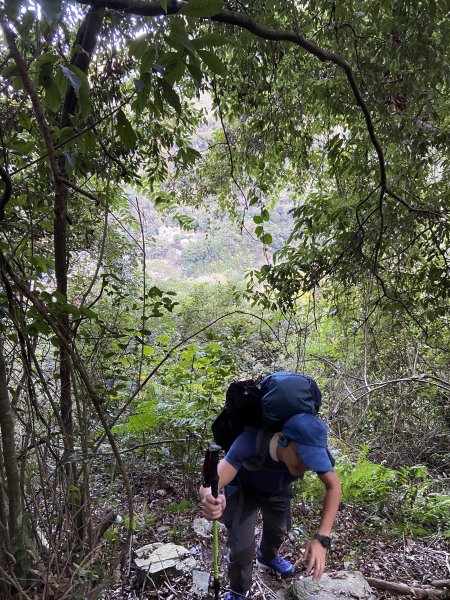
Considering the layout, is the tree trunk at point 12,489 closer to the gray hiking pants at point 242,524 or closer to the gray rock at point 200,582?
the gray hiking pants at point 242,524

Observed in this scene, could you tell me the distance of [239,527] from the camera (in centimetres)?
268

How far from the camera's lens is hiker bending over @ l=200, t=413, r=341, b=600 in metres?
2.01

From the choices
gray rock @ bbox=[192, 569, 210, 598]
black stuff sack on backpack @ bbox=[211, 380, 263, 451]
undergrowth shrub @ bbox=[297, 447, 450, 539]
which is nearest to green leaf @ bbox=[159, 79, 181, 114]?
black stuff sack on backpack @ bbox=[211, 380, 263, 451]

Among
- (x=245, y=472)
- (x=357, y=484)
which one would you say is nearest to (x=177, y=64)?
(x=245, y=472)

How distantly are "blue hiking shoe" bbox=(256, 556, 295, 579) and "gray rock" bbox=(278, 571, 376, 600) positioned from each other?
0.22 m

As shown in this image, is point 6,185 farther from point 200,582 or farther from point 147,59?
point 200,582

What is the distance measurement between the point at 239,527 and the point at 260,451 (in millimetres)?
671

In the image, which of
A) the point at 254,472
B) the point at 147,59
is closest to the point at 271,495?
the point at 254,472

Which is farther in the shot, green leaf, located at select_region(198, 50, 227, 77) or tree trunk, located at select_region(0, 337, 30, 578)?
tree trunk, located at select_region(0, 337, 30, 578)

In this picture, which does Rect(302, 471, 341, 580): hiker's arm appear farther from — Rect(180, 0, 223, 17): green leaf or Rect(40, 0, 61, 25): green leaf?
Rect(40, 0, 61, 25): green leaf

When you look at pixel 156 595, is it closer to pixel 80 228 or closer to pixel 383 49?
pixel 80 228

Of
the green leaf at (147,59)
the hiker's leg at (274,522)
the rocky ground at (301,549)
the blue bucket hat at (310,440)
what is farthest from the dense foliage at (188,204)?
the blue bucket hat at (310,440)

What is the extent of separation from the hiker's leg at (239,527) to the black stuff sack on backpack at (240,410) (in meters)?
0.46

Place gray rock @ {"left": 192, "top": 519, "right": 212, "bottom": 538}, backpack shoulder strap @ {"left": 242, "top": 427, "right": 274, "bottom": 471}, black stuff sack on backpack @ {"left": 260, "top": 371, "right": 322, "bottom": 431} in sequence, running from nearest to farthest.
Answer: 1. black stuff sack on backpack @ {"left": 260, "top": 371, "right": 322, "bottom": 431}
2. backpack shoulder strap @ {"left": 242, "top": 427, "right": 274, "bottom": 471}
3. gray rock @ {"left": 192, "top": 519, "right": 212, "bottom": 538}
